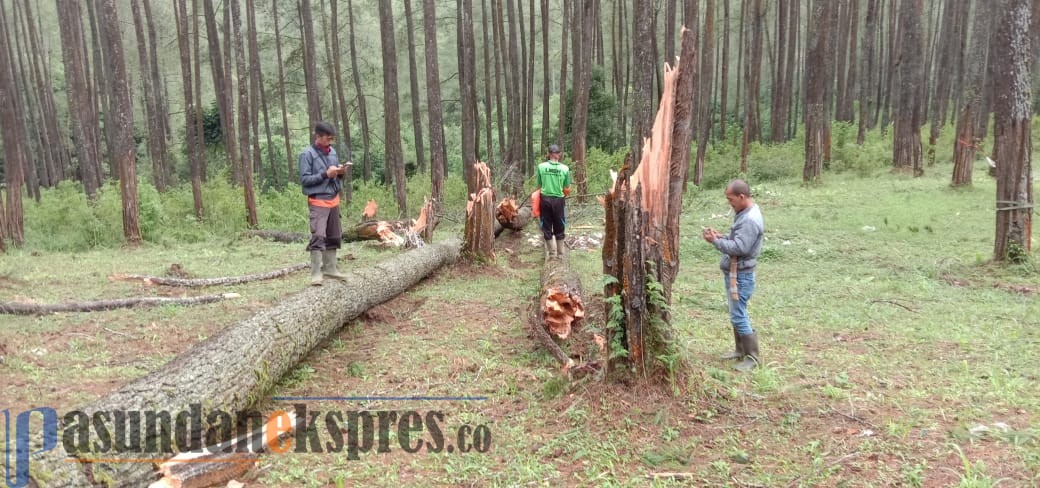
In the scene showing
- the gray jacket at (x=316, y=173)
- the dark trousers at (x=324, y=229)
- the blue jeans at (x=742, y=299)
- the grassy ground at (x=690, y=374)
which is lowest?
the grassy ground at (x=690, y=374)

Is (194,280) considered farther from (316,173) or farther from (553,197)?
(553,197)

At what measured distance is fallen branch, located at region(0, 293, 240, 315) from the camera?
6684mm

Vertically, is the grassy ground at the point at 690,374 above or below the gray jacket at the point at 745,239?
below

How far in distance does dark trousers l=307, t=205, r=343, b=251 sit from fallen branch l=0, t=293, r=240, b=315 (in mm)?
1657

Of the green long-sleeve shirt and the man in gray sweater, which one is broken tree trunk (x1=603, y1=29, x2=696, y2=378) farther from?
the green long-sleeve shirt

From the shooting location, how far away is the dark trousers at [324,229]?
659cm

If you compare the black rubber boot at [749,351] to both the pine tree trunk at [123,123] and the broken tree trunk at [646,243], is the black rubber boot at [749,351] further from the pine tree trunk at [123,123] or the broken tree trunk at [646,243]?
the pine tree trunk at [123,123]

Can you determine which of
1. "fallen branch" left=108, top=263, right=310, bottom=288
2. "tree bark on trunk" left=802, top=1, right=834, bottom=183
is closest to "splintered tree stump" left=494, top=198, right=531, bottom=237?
"fallen branch" left=108, top=263, right=310, bottom=288

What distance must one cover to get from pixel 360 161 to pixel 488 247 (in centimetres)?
2013

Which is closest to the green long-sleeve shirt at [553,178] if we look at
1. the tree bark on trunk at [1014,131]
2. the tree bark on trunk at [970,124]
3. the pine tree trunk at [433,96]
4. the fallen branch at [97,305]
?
the fallen branch at [97,305]

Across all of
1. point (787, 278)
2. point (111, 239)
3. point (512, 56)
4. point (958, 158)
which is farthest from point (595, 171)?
point (111, 239)

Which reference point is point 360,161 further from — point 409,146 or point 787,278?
point 787,278

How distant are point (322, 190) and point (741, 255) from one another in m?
4.27

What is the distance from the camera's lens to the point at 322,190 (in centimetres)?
654
